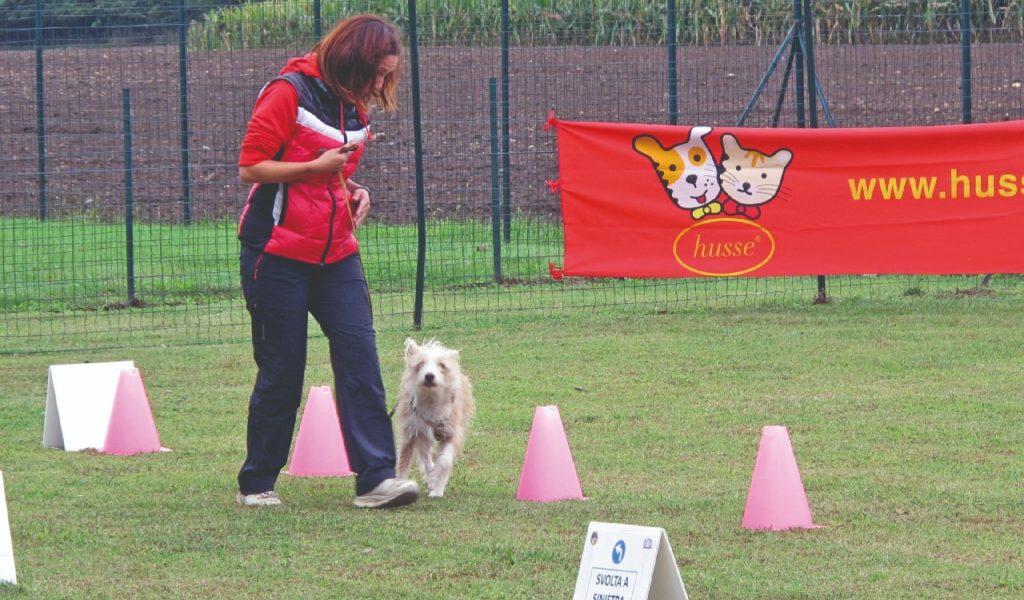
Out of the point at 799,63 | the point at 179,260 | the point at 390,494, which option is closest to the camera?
the point at 390,494

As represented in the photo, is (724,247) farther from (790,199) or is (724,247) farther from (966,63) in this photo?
(966,63)

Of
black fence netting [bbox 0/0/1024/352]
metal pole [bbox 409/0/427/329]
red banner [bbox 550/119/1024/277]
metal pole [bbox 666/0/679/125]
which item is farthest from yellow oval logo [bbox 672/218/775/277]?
metal pole [bbox 409/0/427/329]

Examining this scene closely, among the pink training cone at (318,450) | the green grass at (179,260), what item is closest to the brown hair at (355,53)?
the pink training cone at (318,450)

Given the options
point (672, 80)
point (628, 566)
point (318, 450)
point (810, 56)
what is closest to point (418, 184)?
point (672, 80)

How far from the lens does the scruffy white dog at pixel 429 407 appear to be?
24.6 feet

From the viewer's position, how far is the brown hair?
266 inches

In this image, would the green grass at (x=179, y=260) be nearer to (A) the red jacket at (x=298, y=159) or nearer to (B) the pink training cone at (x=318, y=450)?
(B) the pink training cone at (x=318, y=450)

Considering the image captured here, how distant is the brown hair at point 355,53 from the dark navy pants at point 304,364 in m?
0.77

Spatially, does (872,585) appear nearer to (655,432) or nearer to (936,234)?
(655,432)

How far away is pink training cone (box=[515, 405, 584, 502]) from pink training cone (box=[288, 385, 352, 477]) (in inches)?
48.1

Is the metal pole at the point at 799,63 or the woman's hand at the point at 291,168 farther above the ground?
the metal pole at the point at 799,63

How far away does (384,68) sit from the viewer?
6.82 meters

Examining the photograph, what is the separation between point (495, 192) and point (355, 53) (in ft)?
25.6

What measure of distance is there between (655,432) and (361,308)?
229 cm
